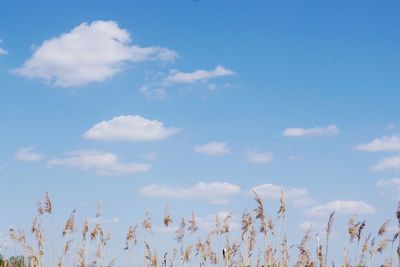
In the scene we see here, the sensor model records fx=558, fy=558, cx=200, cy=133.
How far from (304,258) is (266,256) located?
5.74 feet

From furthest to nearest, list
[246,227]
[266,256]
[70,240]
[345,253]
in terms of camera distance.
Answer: [70,240] < [246,227] < [266,256] < [345,253]

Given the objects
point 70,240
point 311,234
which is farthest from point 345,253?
point 70,240

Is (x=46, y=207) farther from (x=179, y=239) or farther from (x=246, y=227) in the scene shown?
(x=246, y=227)

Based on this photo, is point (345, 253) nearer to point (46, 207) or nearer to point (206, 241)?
point (206, 241)

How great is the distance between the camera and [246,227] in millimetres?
12070

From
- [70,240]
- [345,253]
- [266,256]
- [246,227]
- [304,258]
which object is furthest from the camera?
[70,240]

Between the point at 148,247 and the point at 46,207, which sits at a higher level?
the point at 46,207

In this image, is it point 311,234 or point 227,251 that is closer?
point 311,234

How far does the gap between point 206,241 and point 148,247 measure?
1.92m

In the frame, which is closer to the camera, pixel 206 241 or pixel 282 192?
pixel 282 192

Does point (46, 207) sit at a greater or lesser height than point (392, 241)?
greater

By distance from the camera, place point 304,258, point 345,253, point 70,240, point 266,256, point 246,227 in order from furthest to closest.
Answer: point 70,240, point 246,227, point 266,256, point 345,253, point 304,258

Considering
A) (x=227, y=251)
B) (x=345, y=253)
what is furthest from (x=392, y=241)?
(x=227, y=251)

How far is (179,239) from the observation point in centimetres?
1338
